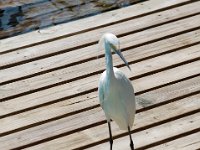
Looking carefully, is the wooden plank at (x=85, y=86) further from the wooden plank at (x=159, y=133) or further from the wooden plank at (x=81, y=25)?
the wooden plank at (x=81, y=25)

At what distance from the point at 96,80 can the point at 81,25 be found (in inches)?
39.3

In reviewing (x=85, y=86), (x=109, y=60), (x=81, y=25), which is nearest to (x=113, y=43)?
(x=109, y=60)

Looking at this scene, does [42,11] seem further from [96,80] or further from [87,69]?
[96,80]

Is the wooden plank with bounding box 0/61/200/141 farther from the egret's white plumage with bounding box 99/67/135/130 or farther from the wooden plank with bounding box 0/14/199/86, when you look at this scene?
the egret's white plumage with bounding box 99/67/135/130

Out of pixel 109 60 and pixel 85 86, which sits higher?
pixel 109 60

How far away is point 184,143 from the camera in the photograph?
4102 mm

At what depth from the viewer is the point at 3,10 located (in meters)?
6.17

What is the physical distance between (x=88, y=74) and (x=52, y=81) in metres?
0.32

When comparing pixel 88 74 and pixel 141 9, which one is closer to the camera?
pixel 88 74

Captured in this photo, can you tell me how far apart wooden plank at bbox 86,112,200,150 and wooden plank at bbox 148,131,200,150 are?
2.3 inches

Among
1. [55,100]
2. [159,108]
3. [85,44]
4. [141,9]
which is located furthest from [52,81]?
[141,9]

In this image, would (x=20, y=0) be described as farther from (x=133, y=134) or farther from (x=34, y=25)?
(x=133, y=134)

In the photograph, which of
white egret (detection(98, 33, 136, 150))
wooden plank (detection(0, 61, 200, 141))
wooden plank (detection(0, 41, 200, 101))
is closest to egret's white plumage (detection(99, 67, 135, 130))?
white egret (detection(98, 33, 136, 150))

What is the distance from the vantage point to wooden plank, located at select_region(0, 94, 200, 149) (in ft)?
13.9
